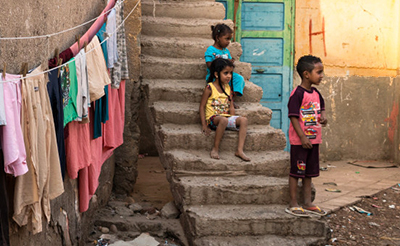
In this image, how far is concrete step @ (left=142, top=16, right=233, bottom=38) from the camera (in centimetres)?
650

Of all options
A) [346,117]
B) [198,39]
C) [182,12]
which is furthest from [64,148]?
[346,117]

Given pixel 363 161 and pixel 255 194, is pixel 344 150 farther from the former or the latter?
pixel 255 194

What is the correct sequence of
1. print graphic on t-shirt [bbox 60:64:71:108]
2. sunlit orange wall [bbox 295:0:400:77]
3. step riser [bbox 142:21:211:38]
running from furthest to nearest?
sunlit orange wall [bbox 295:0:400:77] < step riser [bbox 142:21:211:38] < print graphic on t-shirt [bbox 60:64:71:108]

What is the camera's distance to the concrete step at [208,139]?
5.00 meters

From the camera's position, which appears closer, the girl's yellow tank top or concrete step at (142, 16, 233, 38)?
the girl's yellow tank top

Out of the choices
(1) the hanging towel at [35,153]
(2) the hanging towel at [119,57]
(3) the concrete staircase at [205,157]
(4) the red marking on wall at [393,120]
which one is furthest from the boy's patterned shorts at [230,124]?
(4) the red marking on wall at [393,120]

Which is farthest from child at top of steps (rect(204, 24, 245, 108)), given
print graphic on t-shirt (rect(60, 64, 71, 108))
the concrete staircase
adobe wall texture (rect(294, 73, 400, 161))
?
adobe wall texture (rect(294, 73, 400, 161))

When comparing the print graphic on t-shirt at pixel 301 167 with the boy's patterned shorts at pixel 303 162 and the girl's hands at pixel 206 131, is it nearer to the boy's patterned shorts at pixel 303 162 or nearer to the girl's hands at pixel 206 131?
the boy's patterned shorts at pixel 303 162

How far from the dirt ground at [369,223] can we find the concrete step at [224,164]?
0.80m

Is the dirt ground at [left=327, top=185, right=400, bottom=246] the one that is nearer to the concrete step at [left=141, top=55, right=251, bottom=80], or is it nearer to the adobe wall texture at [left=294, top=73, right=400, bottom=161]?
the concrete step at [left=141, top=55, right=251, bottom=80]

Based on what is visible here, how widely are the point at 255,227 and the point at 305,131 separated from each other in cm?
96

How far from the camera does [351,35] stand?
835cm

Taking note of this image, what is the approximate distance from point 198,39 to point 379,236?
321 centimetres

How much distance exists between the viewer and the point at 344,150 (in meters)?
8.46
